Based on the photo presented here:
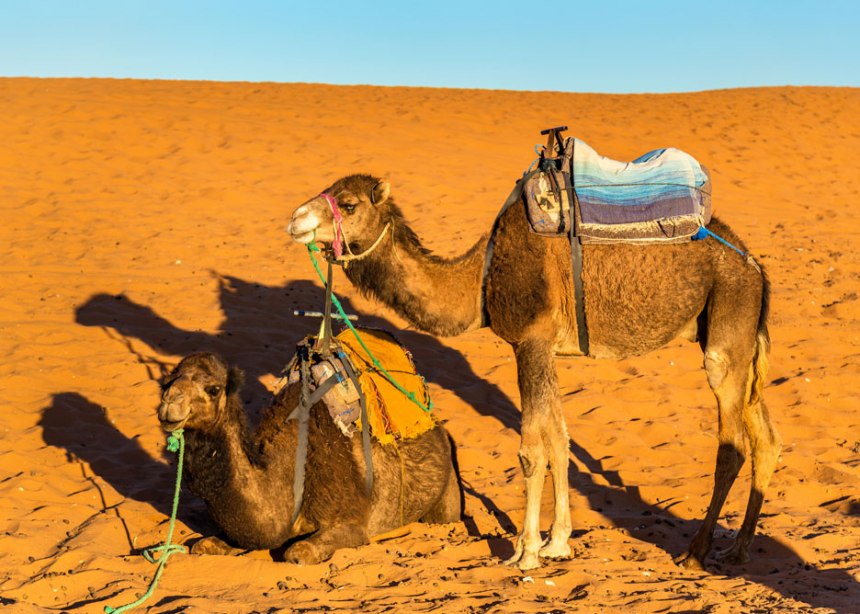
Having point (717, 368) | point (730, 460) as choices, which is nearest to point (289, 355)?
point (717, 368)

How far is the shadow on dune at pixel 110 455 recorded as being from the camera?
24.4 ft

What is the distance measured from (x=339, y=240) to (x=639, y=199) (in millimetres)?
2068

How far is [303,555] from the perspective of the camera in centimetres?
612

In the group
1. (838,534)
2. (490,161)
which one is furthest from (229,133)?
(838,534)

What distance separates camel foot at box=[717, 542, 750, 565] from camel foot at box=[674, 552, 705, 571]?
9.0 inches

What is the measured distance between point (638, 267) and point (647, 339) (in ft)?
1.72

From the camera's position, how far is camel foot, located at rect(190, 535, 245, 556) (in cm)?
635

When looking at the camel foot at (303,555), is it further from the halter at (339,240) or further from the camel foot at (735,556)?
the camel foot at (735,556)

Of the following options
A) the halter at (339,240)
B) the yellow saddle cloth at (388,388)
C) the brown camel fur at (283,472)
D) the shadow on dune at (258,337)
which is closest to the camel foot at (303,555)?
the brown camel fur at (283,472)

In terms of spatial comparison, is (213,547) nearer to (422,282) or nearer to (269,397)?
(422,282)

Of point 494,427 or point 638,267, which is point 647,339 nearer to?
point 638,267

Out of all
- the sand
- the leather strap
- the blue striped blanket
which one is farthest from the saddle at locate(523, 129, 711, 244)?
the sand

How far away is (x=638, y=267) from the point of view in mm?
6766

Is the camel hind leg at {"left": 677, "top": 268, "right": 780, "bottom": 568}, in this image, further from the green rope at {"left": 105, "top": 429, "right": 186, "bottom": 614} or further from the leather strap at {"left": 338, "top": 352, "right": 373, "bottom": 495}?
the green rope at {"left": 105, "top": 429, "right": 186, "bottom": 614}
